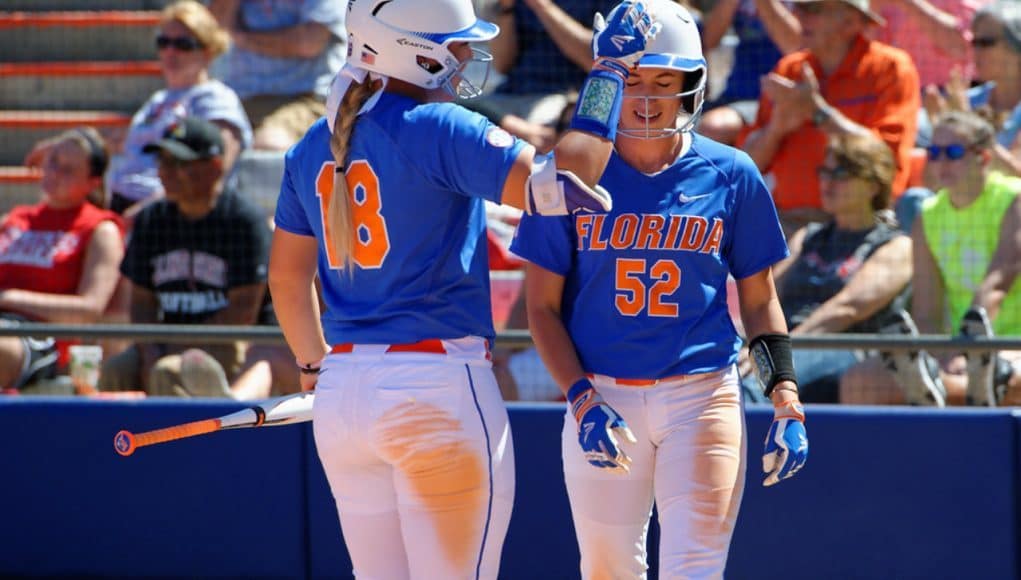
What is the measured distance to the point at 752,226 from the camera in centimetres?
384

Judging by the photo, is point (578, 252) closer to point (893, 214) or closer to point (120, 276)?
point (893, 214)

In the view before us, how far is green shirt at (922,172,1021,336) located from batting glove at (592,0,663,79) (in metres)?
2.76

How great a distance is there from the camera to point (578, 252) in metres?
3.87

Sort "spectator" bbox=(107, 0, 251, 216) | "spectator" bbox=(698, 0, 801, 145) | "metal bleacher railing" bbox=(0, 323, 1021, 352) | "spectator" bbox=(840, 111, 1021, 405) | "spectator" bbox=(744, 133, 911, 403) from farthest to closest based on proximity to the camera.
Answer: "spectator" bbox=(107, 0, 251, 216) → "spectator" bbox=(698, 0, 801, 145) → "spectator" bbox=(744, 133, 911, 403) → "spectator" bbox=(840, 111, 1021, 405) → "metal bleacher railing" bbox=(0, 323, 1021, 352)

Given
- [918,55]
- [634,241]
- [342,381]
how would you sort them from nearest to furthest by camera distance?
[342,381] → [634,241] → [918,55]

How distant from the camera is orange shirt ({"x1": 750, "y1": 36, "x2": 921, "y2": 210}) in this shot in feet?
21.4

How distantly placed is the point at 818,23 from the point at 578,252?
339cm

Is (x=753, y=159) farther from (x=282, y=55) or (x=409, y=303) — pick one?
(x=409, y=303)

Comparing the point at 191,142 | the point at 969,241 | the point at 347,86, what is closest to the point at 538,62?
the point at 191,142

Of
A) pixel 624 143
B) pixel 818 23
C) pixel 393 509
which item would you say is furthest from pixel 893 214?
pixel 393 509

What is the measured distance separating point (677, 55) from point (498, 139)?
2.37 feet

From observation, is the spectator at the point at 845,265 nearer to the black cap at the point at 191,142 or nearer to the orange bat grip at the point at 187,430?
the black cap at the point at 191,142

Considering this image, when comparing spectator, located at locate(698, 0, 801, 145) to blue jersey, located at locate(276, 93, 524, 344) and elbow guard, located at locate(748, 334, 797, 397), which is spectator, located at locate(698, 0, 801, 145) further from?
blue jersey, located at locate(276, 93, 524, 344)

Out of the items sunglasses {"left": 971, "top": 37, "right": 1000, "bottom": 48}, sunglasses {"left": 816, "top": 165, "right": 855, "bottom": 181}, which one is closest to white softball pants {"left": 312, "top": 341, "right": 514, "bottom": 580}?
sunglasses {"left": 816, "top": 165, "right": 855, "bottom": 181}
